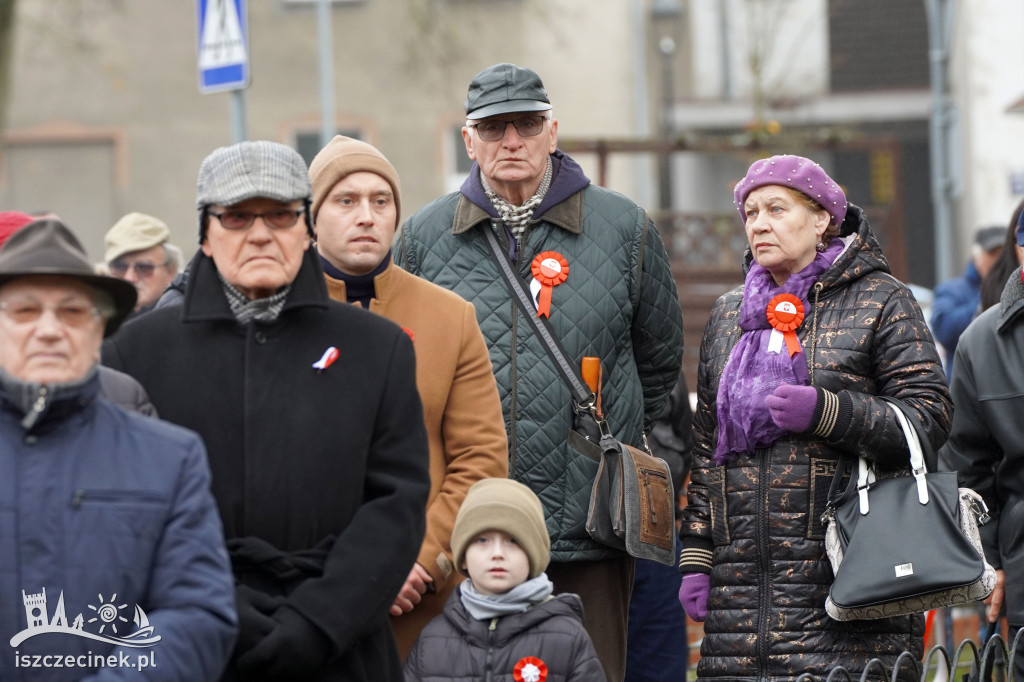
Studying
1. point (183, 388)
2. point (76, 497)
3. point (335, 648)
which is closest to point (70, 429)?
point (76, 497)

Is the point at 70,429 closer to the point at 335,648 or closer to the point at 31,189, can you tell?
the point at 335,648

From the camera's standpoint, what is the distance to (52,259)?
340 cm

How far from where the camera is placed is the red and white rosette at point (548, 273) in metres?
5.37

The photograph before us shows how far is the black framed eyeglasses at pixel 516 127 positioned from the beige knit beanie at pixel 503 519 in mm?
1275

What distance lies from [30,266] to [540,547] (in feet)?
6.01

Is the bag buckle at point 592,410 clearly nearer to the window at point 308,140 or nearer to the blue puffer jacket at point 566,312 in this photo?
the blue puffer jacket at point 566,312

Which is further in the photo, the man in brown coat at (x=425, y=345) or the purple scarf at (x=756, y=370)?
the purple scarf at (x=756, y=370)

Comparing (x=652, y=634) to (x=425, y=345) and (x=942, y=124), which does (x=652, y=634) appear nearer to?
(x=425, y=345)

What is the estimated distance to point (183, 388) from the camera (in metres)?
3.81

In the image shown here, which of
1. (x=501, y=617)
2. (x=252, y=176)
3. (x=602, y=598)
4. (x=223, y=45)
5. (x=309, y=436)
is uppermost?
(x=223, y=45)

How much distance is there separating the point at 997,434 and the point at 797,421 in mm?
1150

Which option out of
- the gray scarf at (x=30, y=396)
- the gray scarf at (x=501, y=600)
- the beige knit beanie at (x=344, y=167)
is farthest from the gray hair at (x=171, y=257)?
the gray scarf at (x=30, y=396)

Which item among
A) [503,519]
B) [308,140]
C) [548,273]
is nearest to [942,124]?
[308,140]

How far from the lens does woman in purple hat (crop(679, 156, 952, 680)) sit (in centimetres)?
496
